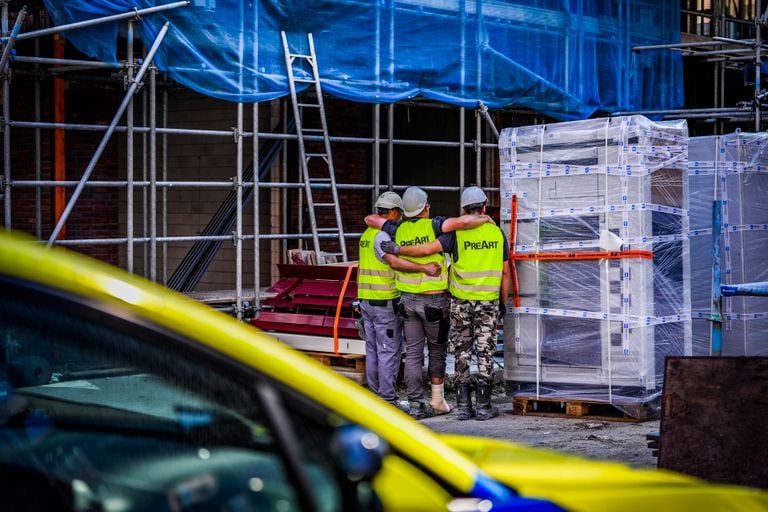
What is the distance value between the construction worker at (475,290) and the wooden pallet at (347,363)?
1.35m

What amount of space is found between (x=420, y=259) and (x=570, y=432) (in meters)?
2.08

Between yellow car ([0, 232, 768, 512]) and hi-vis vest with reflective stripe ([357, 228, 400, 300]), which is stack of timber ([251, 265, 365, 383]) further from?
yellow car ([0, 232, 768, 512])

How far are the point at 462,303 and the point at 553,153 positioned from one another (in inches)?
62.2

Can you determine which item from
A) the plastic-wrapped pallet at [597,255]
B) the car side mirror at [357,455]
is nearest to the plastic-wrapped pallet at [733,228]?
the plastic-wrapped pallet at [597,255]

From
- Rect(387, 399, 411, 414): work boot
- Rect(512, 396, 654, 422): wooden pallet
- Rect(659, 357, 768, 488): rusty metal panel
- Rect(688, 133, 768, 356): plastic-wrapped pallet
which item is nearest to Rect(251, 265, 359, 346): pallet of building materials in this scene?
Rect(387, 399, 411, 414): work boot

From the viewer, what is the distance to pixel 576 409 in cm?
1086

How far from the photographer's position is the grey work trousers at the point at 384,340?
11.2 metres

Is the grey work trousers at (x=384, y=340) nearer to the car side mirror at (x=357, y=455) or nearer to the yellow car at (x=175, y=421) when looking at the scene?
the yellow car at (x=175, y=421)

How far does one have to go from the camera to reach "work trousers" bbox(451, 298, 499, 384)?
10.9m

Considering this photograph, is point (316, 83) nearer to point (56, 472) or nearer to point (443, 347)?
point (443, 347)

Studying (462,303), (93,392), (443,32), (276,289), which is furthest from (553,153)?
(93,392)

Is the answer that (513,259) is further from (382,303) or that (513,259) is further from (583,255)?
(382,303)

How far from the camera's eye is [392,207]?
11.4 metres

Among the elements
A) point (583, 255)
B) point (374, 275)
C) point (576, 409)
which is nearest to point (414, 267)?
point (374, 275)
